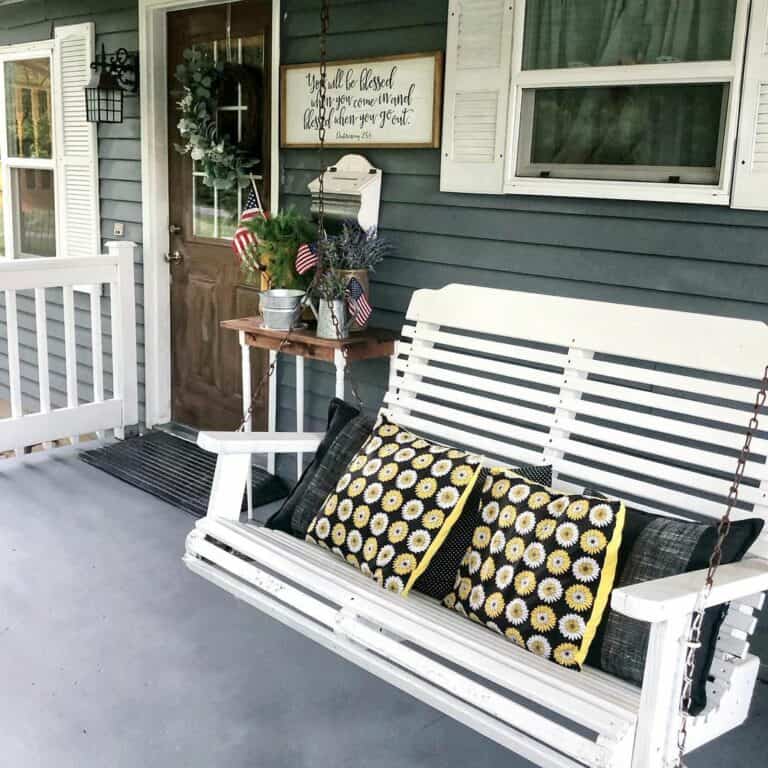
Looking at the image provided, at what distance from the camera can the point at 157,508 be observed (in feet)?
13.1

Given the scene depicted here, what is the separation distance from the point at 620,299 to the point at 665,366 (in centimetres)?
27

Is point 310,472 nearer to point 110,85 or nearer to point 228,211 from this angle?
point 228,211

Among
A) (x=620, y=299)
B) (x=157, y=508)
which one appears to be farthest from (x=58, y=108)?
(x=620, y=299)

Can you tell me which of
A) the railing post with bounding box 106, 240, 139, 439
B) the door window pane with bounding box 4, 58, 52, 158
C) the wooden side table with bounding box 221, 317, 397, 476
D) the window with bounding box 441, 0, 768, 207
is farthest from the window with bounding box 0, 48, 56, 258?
the window with bounding box 441, 0, 768, 207

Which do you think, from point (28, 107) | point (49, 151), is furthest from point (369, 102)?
point (28, 107)

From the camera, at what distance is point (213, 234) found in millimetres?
4621

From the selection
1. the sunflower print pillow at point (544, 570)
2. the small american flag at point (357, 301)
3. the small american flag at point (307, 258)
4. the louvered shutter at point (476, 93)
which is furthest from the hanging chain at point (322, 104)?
the sunflower print pillow at point (544, 570)

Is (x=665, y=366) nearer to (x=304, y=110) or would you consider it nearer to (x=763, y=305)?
(x=763, y=305)

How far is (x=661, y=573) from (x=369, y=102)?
7.61ft

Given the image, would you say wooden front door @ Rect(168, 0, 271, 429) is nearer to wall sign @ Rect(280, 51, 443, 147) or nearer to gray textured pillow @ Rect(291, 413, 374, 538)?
wall sign @ Rect(280, 51, 443, 147)

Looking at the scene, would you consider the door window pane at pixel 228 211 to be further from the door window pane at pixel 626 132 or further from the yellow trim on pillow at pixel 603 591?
the yellow trim on pillow at pixel 603 591

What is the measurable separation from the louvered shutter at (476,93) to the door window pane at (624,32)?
0.38 ft

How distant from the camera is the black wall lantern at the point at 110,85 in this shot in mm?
4672

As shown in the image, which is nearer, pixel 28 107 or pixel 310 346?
pixel 310 346
